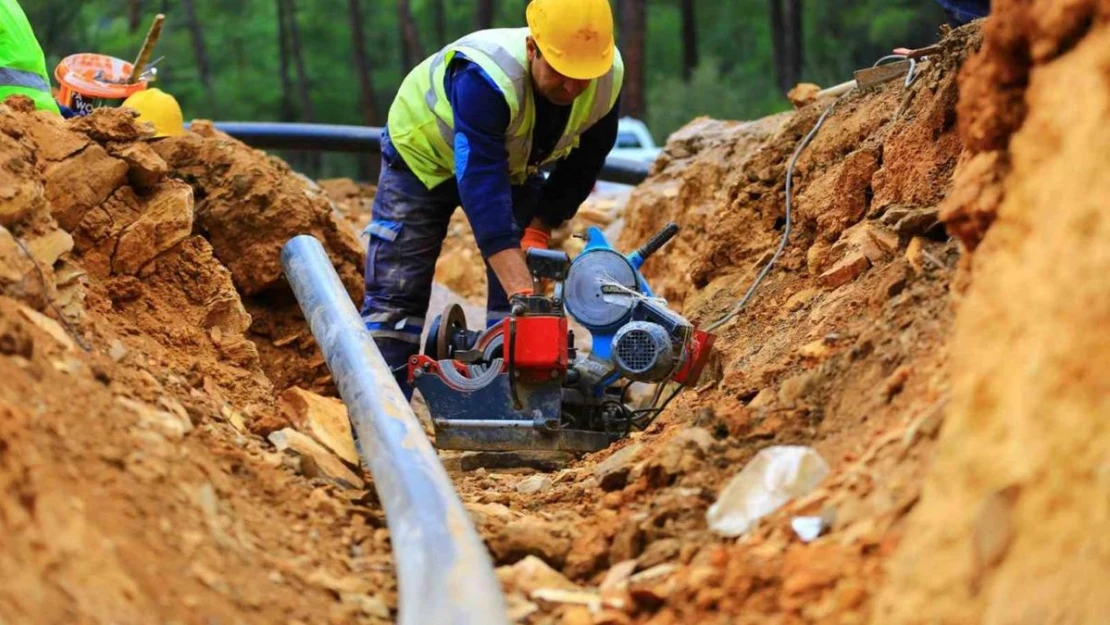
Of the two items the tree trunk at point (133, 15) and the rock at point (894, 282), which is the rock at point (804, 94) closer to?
the rock at point (894, 282)

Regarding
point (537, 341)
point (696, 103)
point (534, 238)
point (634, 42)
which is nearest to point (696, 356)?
point (537, 341)

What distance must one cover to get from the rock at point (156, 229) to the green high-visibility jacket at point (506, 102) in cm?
112

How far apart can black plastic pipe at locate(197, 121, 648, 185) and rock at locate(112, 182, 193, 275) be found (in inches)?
176

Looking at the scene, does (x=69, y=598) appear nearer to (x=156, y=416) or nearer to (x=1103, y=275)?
(x=156, y=416)

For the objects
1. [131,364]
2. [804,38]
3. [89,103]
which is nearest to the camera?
[131,364]

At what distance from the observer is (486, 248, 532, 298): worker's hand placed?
550 cm

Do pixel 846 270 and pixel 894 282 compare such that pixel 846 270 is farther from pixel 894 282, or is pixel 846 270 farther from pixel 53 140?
pixel 53 140

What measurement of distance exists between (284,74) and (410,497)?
1084 inches

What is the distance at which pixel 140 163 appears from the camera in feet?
16.8

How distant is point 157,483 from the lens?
3.26m

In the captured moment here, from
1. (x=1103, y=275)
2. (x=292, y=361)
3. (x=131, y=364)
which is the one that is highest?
(x=1103, y=275)

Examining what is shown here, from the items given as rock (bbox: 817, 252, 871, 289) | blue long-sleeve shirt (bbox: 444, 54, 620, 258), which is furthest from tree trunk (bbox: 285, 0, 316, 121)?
rock (bbox: 817, 252, 871, 289)

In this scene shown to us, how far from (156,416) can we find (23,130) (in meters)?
1.59

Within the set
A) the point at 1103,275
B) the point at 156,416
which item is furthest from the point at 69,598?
the point at 1103,275
